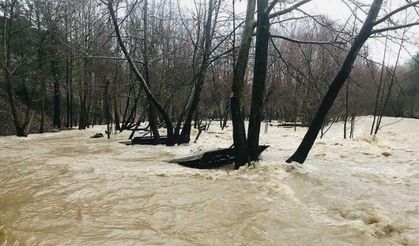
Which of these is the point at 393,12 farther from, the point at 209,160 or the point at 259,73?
the point at 209,160

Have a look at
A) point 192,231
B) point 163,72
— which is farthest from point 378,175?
point 163,72

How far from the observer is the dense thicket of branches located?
835 cm

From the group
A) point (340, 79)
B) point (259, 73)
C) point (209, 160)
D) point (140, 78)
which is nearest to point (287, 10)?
point (259, 73)

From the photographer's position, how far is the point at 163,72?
1820cm

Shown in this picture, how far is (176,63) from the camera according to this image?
18.5 m

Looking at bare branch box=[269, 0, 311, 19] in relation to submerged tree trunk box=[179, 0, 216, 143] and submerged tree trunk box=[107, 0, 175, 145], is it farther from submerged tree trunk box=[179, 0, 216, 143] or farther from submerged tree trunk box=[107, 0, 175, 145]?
submerged tree trunk box=[107, 0, 175, 145]

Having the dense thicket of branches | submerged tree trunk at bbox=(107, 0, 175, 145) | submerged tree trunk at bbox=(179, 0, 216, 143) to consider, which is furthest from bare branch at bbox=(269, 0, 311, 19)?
submerged tree trunk at bbox=(107, 0, 175, 145)

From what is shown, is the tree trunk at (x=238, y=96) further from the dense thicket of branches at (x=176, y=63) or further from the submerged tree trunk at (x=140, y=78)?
the submerged tree trunk at (x=140, y=78)

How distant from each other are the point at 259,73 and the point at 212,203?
367 cm

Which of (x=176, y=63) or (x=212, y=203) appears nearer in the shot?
(x=212, y=203)

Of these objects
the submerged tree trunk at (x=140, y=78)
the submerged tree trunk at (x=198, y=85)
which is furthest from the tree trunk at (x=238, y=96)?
the submerged tree trunk at (x=140, y=78)

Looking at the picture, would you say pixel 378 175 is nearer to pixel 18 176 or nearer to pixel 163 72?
pixel 18 176

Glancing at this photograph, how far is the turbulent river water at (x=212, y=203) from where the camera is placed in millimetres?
4054

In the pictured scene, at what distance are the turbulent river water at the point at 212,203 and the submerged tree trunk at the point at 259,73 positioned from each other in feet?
2.15
